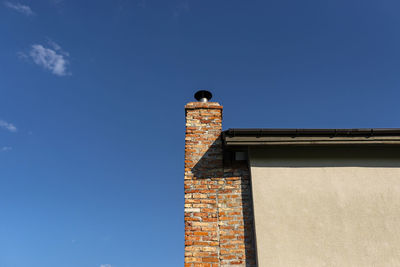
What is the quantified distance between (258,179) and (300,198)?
705 millimetres

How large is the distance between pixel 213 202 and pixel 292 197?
4.10 ft

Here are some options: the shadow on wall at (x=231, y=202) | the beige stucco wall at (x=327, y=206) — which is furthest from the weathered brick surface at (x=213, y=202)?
the beige stucco wall at (x=327, y=206)

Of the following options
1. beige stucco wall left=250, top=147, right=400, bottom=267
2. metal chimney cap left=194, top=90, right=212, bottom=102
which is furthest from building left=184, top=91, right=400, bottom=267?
metal chimney cap left=194, top=90, right=212, bottom=102

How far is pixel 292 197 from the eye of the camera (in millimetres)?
4836


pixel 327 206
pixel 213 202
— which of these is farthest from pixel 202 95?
pixel 327 206

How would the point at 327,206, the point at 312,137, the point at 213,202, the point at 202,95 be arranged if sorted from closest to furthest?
the point at 327,206 < the point at 213,202 < the point at 312,137 < the point at 202,95

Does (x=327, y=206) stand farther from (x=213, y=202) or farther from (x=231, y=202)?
(x=213, y=202)

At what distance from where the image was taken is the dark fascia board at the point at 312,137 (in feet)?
16.9

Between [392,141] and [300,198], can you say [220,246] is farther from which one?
[392,141]

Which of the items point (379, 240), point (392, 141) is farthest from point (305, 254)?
point (392, 141)

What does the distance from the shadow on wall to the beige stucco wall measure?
0.66ft

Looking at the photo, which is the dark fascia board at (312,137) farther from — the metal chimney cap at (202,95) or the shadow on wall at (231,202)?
the metal chimney cap at (202,95)

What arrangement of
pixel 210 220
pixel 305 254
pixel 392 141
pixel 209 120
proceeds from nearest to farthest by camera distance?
pixel 305 254, pixel 210 220, pixel 392 141, pixel 209 120

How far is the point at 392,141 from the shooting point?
5.17 metres
